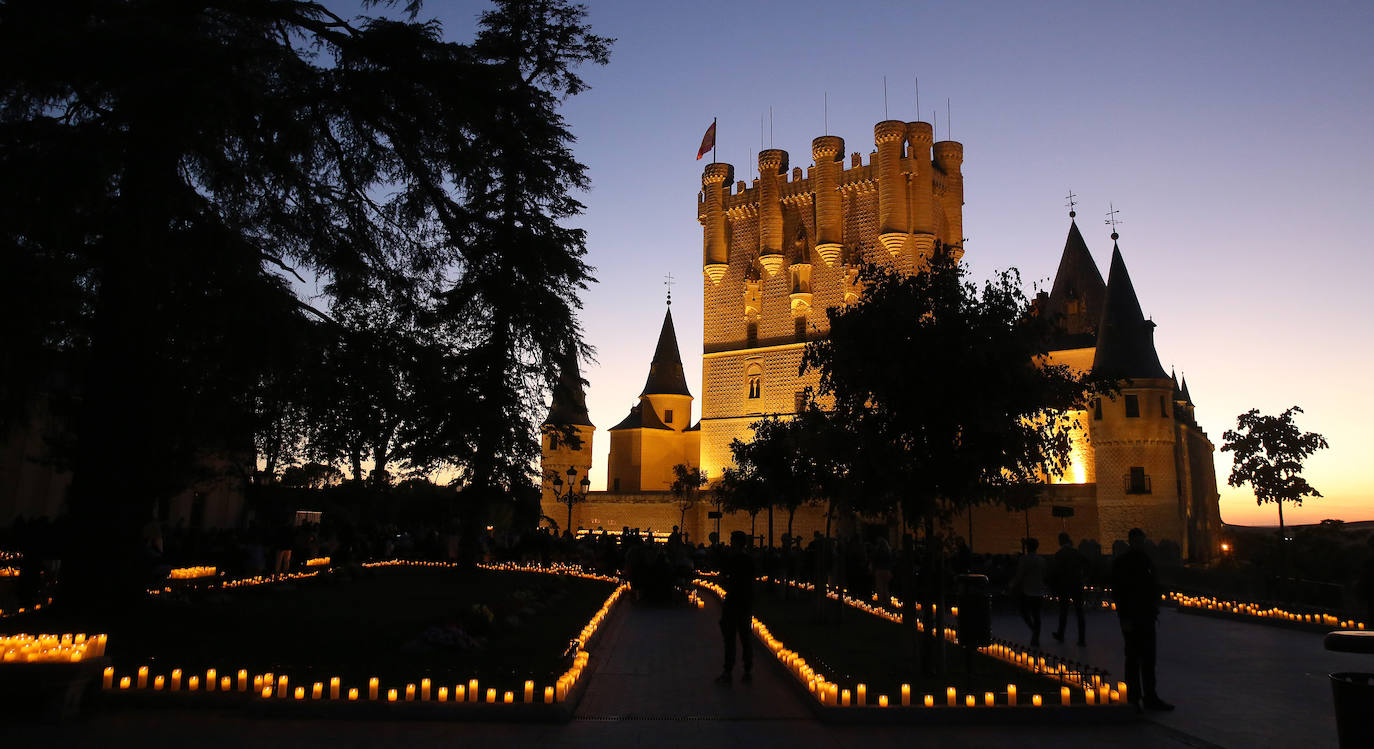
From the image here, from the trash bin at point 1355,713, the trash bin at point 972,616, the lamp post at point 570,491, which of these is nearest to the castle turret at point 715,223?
the lamp post at point 570,491

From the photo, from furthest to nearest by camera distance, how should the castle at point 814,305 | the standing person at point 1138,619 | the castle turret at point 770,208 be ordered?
the castle turret at point 770,208
the castle at point 814,305
the standing person at point 1138,619

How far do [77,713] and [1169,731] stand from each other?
801 cm

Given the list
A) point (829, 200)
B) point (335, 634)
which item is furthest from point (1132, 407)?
point (335, 634)

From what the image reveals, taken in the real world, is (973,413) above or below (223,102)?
below

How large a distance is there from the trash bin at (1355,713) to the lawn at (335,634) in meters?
5.23

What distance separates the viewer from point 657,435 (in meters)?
55.1

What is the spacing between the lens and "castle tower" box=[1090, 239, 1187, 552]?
35188 millimetres

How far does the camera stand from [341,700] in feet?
21.2

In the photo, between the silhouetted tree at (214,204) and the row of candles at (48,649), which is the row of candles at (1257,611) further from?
the row of candles at (48,649)

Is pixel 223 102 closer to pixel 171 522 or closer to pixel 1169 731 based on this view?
pixel 1169 731

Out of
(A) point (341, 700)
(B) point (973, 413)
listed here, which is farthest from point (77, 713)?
(B) point (973, 413)

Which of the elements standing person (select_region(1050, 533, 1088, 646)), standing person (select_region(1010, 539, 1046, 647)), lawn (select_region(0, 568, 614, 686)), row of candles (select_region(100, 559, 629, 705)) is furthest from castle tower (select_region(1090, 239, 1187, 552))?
row of candles (select_region(100, 559, 629, 705))

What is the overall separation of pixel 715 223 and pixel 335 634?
4245 cm

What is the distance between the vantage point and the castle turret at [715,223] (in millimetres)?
49775
